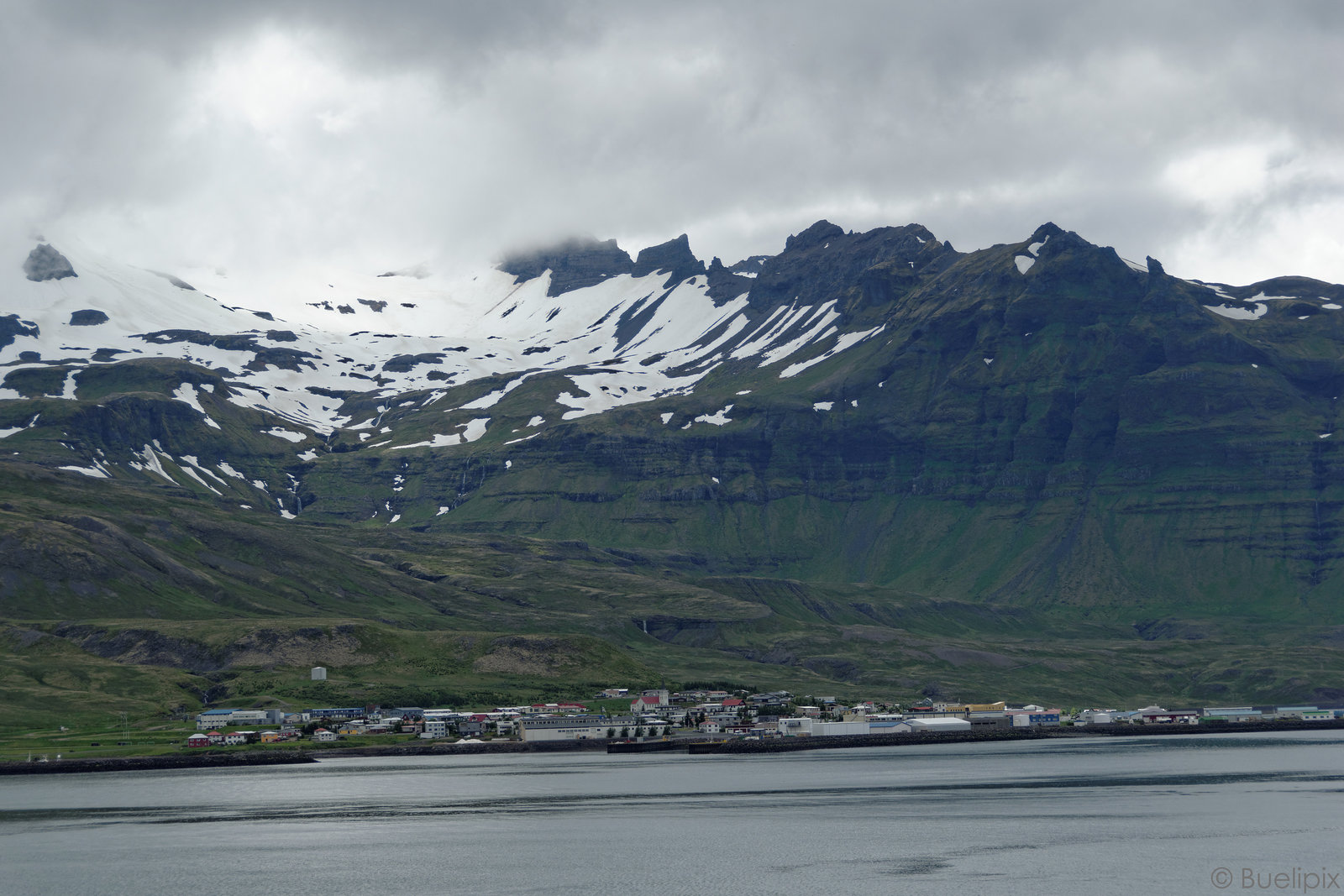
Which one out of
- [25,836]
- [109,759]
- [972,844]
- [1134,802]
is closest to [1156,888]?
[972,844]

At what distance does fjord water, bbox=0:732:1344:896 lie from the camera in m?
98.9

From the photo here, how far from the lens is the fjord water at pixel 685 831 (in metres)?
98.9

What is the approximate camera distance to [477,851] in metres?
114

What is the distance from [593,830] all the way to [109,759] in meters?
93.1

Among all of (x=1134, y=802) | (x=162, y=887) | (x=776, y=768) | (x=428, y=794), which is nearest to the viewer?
(x=162, y=887)

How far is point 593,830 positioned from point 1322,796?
2640 inches

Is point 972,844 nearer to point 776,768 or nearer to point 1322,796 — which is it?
point 1322,796

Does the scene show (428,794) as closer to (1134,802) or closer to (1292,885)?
(1134,802)

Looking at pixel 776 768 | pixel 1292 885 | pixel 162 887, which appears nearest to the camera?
pixel 1292 885

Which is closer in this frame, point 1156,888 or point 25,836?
point 1156,888

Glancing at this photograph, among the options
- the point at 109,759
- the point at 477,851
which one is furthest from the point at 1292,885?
the point at 109,759

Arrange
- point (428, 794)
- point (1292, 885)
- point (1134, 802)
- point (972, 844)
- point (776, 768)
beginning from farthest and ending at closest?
point (776, 768) < point (428, 794) < point (1134, 802) < point (972, 844) < point (1292, 885)

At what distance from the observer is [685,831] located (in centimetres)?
12138

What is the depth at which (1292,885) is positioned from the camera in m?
88.9
